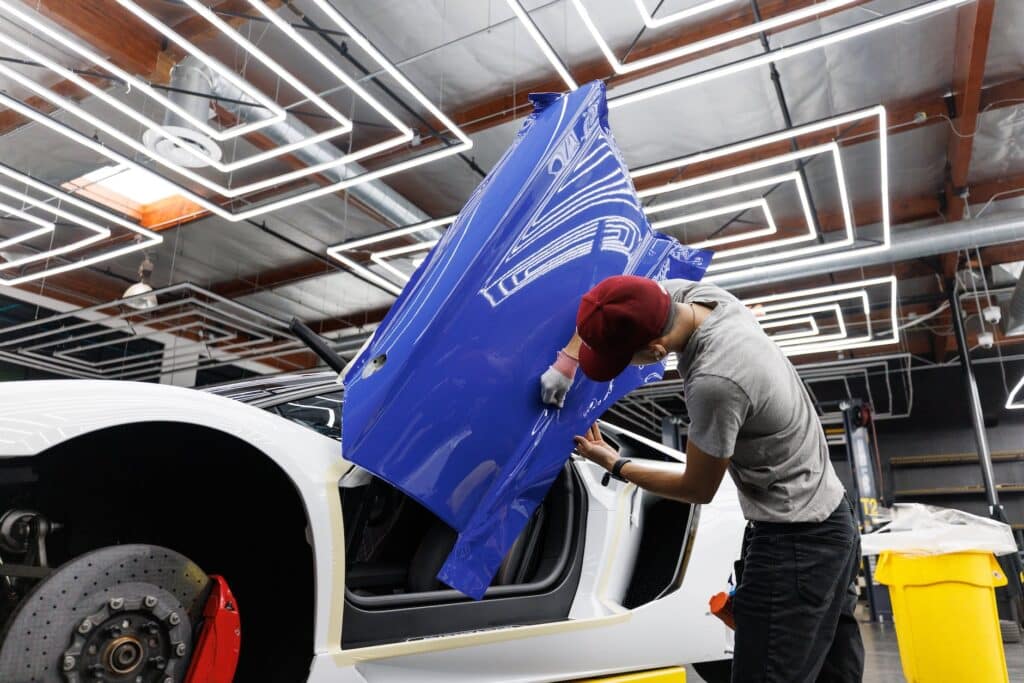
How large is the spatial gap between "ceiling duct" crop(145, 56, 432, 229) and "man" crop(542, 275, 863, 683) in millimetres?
3863

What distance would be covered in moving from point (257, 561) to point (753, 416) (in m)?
1.22

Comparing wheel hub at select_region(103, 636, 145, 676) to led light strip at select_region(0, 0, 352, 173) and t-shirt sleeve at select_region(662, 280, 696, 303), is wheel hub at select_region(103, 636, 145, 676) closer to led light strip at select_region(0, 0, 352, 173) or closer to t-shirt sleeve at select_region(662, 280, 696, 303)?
t-shirt sleeve at select_region(662, 280, 696, 303)

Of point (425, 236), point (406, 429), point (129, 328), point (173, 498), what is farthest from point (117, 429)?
point (129, 328)

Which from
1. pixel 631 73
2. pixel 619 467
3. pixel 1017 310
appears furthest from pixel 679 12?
pixel 1017 310

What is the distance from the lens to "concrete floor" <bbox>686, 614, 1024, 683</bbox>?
3.81m

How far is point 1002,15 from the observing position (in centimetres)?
520

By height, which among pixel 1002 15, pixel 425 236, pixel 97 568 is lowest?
pixel 97 568

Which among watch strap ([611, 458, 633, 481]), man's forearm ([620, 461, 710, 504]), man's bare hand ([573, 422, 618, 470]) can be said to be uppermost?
man's bare hand ([573, 422, 618, 470])

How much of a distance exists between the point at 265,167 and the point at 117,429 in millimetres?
6287

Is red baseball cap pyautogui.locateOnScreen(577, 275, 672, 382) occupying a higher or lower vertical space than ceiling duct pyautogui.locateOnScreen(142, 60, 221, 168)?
lower

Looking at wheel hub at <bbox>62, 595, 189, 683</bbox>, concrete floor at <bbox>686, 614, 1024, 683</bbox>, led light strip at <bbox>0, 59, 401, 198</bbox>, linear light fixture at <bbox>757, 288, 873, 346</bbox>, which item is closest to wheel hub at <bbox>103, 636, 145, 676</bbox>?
wheel hub at <bbox>62, 595, 189, 683</bbox>

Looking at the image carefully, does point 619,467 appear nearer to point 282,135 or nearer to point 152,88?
point 152,88

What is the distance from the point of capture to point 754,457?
1.59 metres

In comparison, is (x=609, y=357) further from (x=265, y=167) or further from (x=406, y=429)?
(x=265, y=167)
